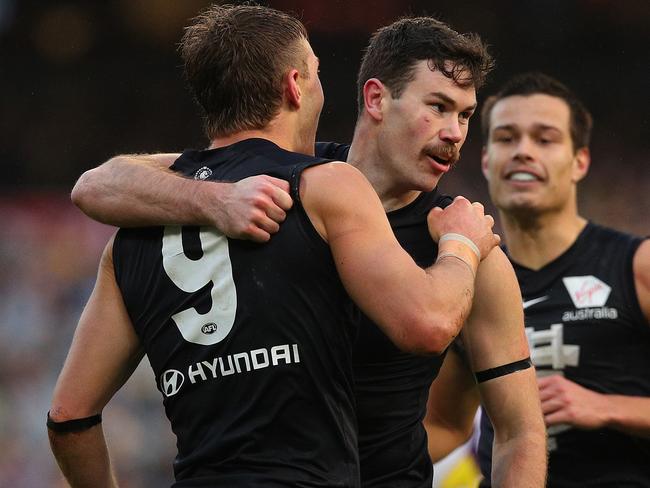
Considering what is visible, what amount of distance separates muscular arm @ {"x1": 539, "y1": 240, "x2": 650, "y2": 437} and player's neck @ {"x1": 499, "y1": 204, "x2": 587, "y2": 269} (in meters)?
0.86

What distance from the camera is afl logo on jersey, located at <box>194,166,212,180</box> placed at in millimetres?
3289

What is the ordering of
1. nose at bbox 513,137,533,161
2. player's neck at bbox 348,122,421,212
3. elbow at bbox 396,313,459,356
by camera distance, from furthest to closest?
nose at bbox 513,137,533,161
player's neck at bbox 348,122,421,212
elbow at bbox 396,313,459,356

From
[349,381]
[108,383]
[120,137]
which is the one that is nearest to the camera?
[349,381]

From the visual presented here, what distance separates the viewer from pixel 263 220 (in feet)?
9.86

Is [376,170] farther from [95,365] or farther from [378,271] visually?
[95,365]

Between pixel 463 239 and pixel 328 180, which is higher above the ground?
pixel 328 180

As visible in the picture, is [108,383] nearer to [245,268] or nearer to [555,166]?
[245,268]

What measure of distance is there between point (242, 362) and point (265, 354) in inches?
2.8

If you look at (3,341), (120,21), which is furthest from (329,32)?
(3,341)

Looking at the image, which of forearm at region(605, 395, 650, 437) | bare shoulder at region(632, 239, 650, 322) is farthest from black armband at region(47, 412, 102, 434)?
bare shoulder at region(632, 239, 650, 322)

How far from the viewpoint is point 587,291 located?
514cm

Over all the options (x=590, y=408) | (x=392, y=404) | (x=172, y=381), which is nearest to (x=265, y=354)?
(x=172, y=381)

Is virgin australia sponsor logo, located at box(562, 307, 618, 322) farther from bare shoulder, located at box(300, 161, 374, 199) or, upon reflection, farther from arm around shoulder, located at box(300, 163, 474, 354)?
bare shoulder, located at box(300, 161, 374, 199)

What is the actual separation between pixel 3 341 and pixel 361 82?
781cm
